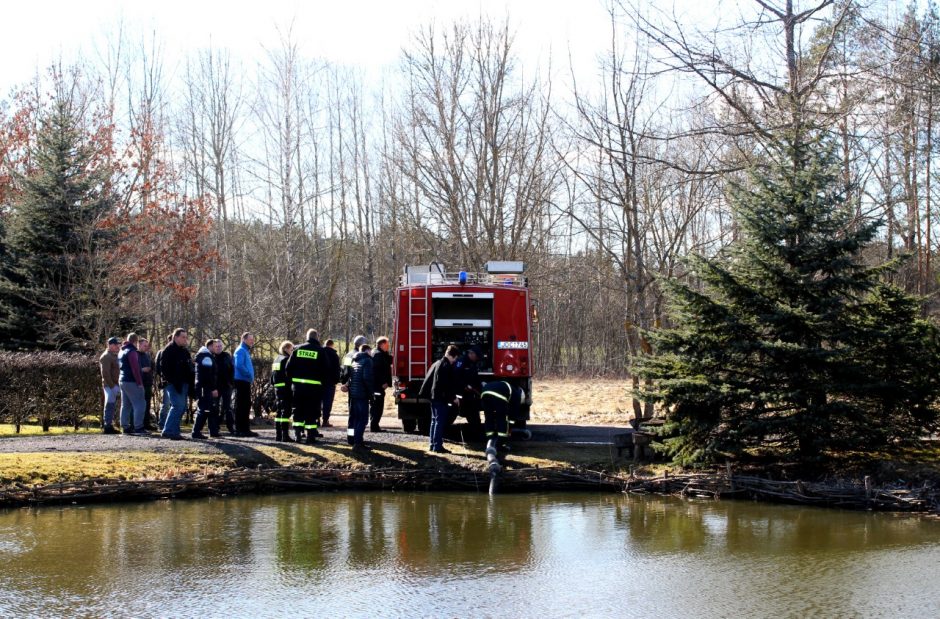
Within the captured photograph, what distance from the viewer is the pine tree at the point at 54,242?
21.0m

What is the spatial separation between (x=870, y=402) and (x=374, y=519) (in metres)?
7.20

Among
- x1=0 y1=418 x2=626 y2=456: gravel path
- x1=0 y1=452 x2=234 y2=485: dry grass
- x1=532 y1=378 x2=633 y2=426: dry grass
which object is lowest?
x1=0 y1=452 x2=234 y2=485: dry grass

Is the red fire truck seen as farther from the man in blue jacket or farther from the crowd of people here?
the man in blue jacket

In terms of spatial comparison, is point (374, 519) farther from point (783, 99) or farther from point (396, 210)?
point (396, 210)

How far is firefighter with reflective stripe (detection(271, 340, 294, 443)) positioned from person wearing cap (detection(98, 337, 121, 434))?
2638 millimetres

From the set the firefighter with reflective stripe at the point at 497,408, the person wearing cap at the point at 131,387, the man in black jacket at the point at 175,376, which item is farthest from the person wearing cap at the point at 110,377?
the firefighter with reflective stripe at the point at 497,408

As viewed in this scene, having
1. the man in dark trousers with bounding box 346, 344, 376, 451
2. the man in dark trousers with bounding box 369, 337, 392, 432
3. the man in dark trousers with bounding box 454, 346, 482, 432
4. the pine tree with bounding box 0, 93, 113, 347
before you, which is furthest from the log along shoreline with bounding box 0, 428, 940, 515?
the pine tree with bounding box 0, 93, 113, 347

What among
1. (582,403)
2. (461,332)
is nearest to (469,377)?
(461,332)

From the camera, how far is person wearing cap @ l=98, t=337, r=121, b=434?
15.6 meters

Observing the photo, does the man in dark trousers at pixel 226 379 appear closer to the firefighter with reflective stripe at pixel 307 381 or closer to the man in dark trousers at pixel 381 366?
the firefighter with reflective stripe at pixel 307 381

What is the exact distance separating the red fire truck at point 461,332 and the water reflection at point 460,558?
4.25 metres

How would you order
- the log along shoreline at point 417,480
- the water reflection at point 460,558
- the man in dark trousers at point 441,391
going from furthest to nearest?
the man in dark trousers at point 441,391, the log along shoreline at point 417,480, the water reflection at point 460,558

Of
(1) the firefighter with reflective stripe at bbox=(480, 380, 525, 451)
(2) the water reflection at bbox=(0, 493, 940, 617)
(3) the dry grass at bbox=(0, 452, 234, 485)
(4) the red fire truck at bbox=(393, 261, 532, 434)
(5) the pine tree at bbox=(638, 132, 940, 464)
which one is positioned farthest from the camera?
(4) the red fire truck at bbox=(393, 261, 532, 434)

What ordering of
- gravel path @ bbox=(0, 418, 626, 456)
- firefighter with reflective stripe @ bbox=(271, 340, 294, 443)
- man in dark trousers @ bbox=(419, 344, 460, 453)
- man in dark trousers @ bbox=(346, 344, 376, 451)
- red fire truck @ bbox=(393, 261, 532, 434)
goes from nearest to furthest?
gravel path @ bbox=(0, 418, 626, 456) → man in dark trousers @ bbox=(419, 344, 460, 453) → man in dark trousers @ bbox=(346, 344, 376, 451) → firefighter with reflective stripe @ bbox=(271, 340, 294, 443) → red fire truck @ bbox=(393, 261, 532, 434)
